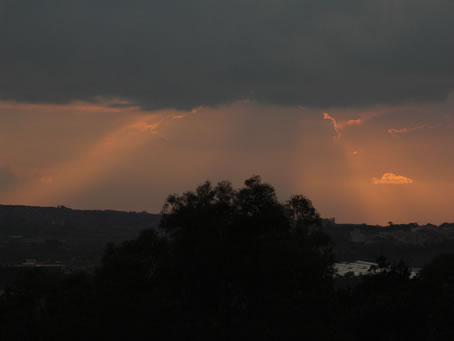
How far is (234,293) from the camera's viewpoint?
6956cm

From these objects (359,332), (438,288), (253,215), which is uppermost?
(253,215)

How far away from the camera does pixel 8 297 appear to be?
85.9m

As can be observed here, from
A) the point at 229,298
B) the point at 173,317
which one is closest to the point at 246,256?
the point at 229,298

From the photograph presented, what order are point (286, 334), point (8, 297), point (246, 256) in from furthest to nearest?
point (8, 297)
point (246, 256)
point (286, 334)

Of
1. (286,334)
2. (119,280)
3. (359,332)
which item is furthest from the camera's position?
(119,280)

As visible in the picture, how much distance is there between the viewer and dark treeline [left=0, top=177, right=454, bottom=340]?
56.1m

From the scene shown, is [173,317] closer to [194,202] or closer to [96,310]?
[96,310]

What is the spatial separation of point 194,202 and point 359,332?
20363 mm

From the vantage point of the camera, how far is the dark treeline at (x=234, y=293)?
56125 mm

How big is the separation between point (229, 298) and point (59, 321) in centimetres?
1745

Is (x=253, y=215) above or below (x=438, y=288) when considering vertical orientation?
above

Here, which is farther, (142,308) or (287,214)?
(287,214)

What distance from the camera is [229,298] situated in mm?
69312

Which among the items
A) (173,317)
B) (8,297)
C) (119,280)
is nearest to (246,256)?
(173,317)
